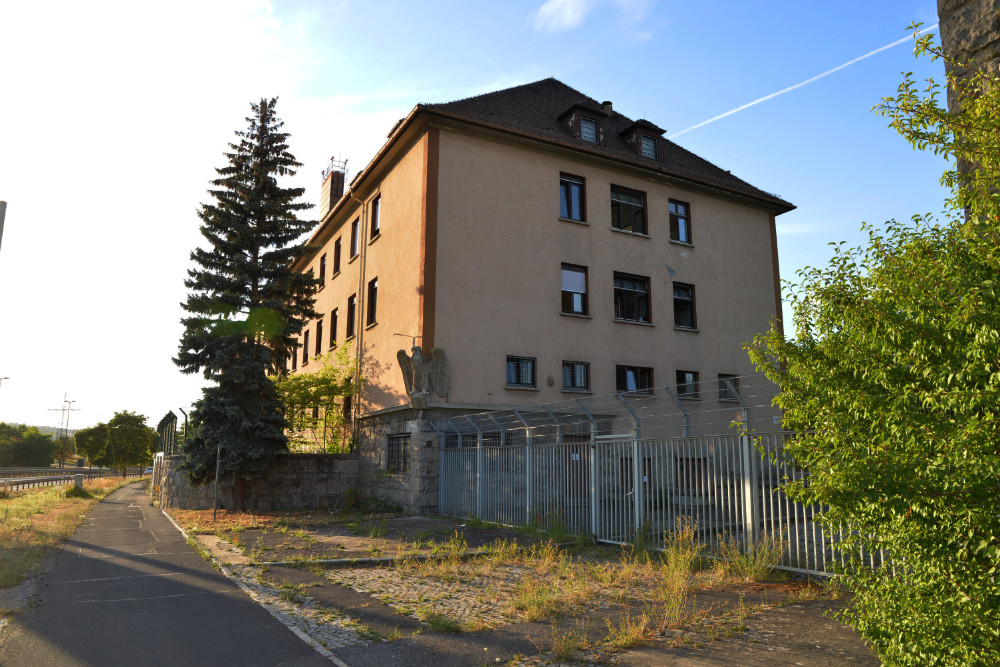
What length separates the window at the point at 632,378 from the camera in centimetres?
2281

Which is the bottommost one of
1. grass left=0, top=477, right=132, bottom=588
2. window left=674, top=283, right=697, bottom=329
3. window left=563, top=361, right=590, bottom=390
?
grass left=0, top=477, right=132, bottom=588

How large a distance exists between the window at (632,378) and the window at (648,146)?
850 cm

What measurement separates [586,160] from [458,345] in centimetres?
854

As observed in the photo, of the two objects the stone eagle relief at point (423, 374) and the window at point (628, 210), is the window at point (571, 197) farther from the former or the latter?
the stone eagle relief at point (423, 374)

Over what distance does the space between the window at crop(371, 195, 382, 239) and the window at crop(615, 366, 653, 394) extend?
33.5ft

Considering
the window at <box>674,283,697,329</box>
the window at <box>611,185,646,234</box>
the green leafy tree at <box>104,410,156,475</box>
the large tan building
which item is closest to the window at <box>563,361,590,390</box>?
the large tan building

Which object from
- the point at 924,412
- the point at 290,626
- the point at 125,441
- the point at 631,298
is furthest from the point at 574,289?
the point at 125,441

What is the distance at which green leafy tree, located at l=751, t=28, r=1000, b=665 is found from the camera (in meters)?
3.60

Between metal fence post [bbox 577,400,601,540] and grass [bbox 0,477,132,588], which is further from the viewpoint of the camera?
metal fence post [bbox 577,400,601,540]

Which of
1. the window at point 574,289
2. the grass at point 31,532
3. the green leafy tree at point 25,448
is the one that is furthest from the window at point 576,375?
the green leafy tree at point 25,448

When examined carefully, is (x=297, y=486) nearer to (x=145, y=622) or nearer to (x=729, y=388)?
(x=145, y=622)

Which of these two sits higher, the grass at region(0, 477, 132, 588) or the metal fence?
the metal fence

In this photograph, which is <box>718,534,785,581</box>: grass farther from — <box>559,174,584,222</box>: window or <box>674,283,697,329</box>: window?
<box>674,283,697,329</box>: window

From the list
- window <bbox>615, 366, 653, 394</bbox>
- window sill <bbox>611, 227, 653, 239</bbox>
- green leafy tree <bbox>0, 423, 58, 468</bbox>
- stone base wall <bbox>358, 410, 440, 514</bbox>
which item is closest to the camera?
stone base wall <bbox>358, 410, 440, 514</bbox>
